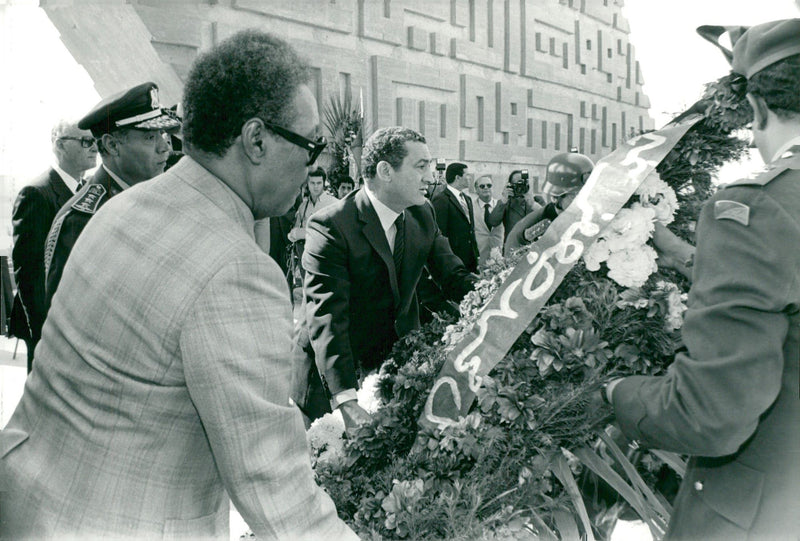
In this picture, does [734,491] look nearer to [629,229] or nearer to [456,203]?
[629,229]

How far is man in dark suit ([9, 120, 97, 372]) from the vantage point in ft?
11.4

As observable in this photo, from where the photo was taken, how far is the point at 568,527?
1.97 meters

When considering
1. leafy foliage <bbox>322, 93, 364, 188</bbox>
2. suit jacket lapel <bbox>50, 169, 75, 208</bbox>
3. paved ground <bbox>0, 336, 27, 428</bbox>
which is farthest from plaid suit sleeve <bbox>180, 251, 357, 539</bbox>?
leafy foliage <bbox>322, 93, 364, 188</bbox>

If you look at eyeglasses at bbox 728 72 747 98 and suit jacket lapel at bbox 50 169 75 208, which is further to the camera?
suit jacket lapel at bbox 50 169 75 208

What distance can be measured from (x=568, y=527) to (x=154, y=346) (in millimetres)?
1287

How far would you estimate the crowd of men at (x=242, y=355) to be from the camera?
1164 millimetres

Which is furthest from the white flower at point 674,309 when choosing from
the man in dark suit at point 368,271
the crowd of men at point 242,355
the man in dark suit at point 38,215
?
the man in dark suit at point 38,215

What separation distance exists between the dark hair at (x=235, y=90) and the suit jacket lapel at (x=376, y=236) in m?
1.71

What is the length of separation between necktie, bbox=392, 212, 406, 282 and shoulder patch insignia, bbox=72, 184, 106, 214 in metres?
1.18

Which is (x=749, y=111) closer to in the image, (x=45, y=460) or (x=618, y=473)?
(x=618, y=473)

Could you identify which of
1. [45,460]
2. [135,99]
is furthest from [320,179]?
[45,460]

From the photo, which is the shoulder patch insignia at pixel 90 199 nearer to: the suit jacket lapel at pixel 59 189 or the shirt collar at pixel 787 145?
the suit jacket lapel at pixel 59 189

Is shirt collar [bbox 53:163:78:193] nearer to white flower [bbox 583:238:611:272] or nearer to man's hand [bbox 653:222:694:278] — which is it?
white flower [bbox 583:238:611:272]

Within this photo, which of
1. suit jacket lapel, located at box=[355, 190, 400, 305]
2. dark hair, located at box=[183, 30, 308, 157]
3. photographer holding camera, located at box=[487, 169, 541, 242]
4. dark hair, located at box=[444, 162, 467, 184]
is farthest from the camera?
photographer holding camera, located at box=[487, 169, 541, 242]
